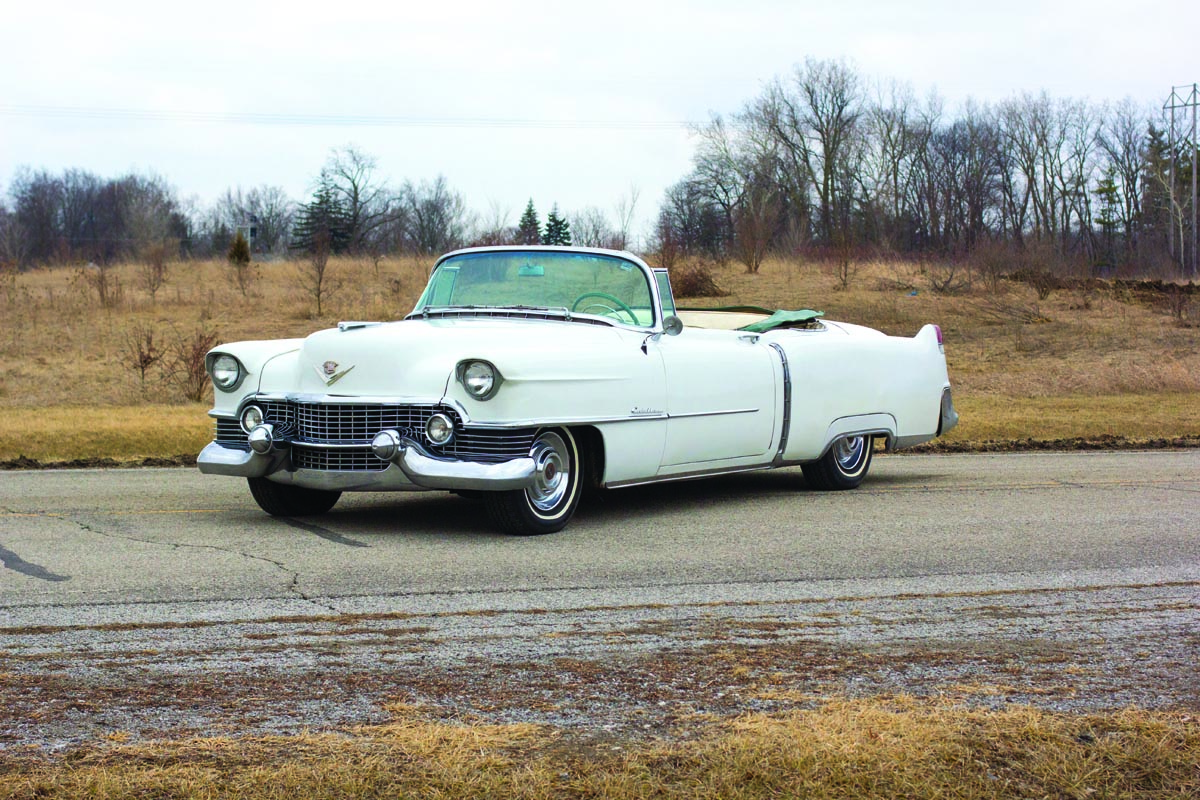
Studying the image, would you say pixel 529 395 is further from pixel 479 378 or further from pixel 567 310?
pixel 567 310

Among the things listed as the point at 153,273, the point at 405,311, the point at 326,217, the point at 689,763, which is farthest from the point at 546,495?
the point at 326,217

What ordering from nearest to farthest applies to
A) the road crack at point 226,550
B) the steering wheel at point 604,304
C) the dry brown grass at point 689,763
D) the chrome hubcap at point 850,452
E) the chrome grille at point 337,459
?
the dry brown grass at point 689,763, the road crack at point 226,550, the chrome grille at point 337,459, the steering wheel at point 604,304, the chrome hubcap at point 850,452

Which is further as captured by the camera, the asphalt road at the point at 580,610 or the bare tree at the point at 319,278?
the bare tree at the point at 319,278

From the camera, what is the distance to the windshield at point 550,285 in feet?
28.4

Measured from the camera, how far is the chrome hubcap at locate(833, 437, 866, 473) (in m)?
10.0

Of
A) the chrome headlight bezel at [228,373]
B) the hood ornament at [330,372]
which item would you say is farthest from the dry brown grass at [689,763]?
the chrome headlight bezel at [228,373]

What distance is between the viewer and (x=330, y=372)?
24.8ft

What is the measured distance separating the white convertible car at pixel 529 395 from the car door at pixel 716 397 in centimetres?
1

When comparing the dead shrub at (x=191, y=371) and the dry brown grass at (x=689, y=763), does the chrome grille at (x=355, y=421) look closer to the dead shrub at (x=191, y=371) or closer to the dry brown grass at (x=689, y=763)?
the dry brown grass at (x=689, y=763)

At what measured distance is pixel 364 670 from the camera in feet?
14.8

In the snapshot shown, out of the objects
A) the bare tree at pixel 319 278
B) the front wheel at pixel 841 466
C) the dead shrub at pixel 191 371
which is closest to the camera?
the front wheel at pixel 841 466

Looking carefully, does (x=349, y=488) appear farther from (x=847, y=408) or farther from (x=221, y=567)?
(x=847, y=408)

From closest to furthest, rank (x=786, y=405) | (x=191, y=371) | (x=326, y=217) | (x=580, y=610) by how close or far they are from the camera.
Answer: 1. (x=580, y=610)
2. (x=786, y=405)
3. (x=191, y=371)
4. (x=326, y=217)

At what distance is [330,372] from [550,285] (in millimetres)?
1821
